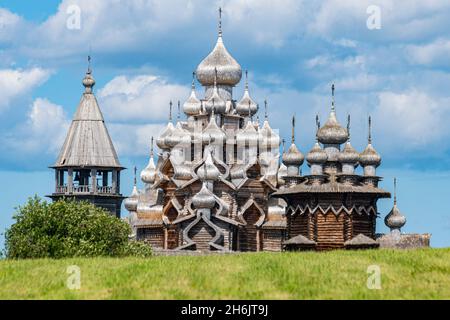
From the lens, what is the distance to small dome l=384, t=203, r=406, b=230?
6556cm

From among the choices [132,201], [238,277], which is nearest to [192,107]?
[132,201]

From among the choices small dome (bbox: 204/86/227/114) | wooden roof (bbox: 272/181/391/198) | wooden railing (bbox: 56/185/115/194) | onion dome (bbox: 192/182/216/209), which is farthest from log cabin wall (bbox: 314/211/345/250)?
wooden railing (bbox: 56/185/115/194)

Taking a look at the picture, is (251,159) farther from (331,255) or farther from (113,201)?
(331,255)

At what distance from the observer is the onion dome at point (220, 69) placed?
268 ft

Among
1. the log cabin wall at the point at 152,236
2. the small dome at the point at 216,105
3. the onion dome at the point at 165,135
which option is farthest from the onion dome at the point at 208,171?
the onion dome at the point at 165,135

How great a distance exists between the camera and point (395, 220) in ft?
215

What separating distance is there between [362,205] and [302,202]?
8.94 feet

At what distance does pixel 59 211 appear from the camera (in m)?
56.2

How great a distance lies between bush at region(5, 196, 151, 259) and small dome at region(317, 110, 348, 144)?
10983 mm

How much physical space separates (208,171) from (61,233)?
2059 centimetres

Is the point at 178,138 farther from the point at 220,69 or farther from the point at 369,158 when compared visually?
the point at 369,158

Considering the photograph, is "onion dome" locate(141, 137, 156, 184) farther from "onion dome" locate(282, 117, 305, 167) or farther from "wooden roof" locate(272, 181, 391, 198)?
"wooden roof" locate(272, 181, 391, 198)
